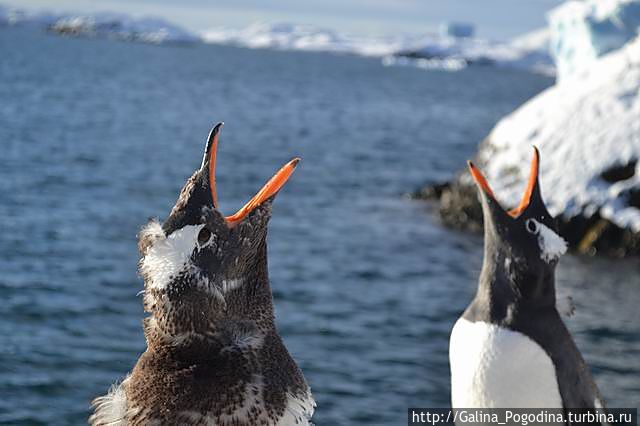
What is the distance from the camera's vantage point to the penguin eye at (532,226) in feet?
23.2

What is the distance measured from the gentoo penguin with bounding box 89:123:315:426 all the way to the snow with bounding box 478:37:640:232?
18.6 metres

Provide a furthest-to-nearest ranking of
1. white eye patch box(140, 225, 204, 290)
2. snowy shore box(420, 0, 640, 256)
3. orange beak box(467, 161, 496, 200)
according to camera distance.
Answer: snowy shore box(420, 0, 640, 256) → orange beak box(467, 161, 496, 200) → white eye patch box(140, 225, 204, 290)

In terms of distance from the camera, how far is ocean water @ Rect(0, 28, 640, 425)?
529 inches

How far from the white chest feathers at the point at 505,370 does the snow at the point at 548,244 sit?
63 centimetres

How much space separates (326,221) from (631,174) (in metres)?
8.27

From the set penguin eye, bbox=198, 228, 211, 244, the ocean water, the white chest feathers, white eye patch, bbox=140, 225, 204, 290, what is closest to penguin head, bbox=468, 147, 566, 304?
the white chest feathers

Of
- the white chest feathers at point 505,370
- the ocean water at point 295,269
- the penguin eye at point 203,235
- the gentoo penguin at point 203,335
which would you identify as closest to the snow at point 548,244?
the white chest feathers at point 505,370

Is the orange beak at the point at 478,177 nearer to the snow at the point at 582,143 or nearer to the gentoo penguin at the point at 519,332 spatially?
the gentoo penguin at the point at 519,332

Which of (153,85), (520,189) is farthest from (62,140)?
(153,85)

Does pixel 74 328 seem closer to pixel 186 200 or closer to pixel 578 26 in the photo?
pixel 186 200

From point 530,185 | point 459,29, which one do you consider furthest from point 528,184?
point 459,29

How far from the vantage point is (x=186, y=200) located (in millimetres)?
3936

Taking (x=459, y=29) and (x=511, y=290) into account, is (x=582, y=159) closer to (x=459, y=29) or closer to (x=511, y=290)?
(x=511, y=290)

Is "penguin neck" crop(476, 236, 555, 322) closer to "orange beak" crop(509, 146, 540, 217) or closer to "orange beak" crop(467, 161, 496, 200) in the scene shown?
"orange beak" crop(509, 146, 540, 217)
